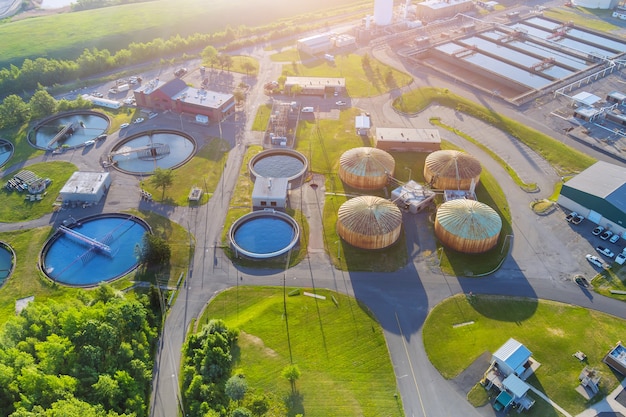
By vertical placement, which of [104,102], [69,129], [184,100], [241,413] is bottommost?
[241,413]

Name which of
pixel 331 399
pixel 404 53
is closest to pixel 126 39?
pixel 404 53

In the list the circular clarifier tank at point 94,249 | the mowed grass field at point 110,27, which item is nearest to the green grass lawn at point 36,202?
the circular clarifier tank at point 94,249

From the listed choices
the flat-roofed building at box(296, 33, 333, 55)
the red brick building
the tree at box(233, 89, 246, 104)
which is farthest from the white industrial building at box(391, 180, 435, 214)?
the flat-roofed building at box(296, 33, 333, 55)

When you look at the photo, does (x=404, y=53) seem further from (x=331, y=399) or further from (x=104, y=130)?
(x=331, y=399)

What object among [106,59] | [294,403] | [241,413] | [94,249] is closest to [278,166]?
[94,249]

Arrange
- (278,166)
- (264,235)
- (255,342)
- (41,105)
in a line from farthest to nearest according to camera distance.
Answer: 1. (41,105)
2. (278,166)
3. (264,235)
4. (255,342)

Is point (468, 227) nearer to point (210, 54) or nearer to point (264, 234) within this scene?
point (264, 234)
